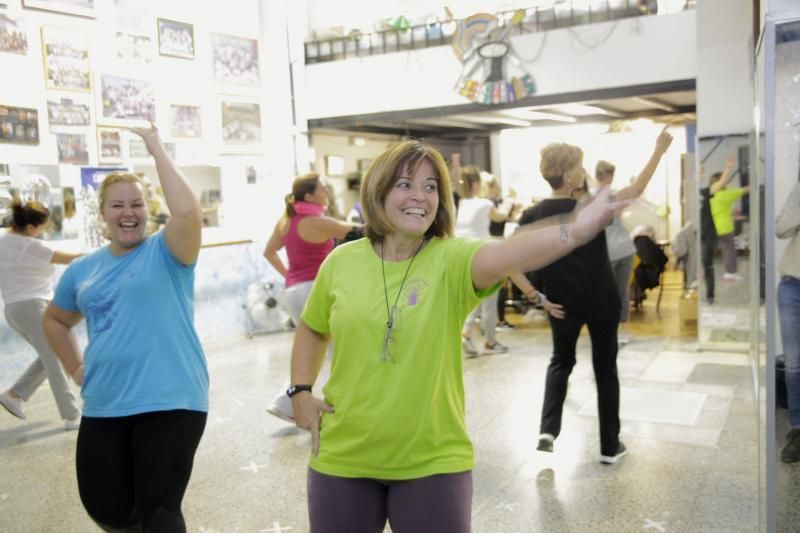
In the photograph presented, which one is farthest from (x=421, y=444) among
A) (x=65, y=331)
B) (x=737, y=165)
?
(x=737, y=165)

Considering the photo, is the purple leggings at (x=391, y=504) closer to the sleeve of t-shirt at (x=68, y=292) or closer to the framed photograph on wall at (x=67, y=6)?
the sleeve of t-shirt at (x=68, y=292)

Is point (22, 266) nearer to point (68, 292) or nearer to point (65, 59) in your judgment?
point (65, 59)

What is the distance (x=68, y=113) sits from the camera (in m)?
6.64

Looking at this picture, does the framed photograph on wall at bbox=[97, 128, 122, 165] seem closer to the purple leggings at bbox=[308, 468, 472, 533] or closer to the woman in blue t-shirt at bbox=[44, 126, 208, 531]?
the woman in blue t-shirt at bbox=[44, 126, 208, 531]

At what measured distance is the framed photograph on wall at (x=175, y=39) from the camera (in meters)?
7.57

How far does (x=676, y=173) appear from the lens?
553 inches

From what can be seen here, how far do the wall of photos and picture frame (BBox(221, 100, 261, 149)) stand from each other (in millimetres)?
11

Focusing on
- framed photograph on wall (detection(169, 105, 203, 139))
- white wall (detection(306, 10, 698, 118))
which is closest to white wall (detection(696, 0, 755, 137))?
white wall (detection(306, 10, 698, 118))

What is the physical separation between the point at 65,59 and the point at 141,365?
514 centimetres

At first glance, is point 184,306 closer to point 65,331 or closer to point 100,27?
point 65,331

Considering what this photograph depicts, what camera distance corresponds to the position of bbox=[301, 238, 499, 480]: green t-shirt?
1.78m

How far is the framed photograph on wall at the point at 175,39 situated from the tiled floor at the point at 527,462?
3.52 m

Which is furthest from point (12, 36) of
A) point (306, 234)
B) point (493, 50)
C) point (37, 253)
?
point (493, 50)

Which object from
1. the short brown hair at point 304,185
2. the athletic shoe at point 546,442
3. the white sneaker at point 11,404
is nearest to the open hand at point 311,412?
the athletic shoe at point 546,442
